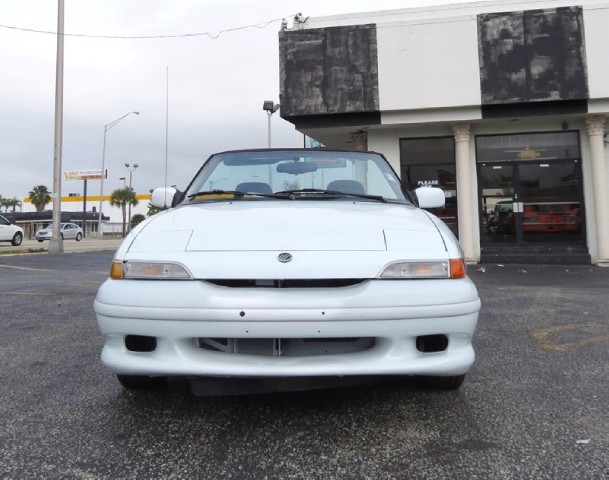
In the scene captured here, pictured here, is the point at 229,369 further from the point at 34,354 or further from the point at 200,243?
the point at 34,354

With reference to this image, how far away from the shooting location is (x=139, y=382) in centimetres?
247

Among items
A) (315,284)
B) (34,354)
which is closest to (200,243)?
(315,284)

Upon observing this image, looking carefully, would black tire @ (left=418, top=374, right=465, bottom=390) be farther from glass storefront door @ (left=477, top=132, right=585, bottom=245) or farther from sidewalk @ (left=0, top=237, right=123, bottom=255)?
sidewalk @ (left=0, top=237, right=123, bottom=255)

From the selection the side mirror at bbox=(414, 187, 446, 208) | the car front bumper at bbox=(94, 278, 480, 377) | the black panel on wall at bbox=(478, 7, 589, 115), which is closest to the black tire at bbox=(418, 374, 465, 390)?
the car front bumper at bbox=(94, 278, 480, 377)

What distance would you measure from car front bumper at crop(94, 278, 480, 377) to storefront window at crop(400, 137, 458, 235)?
930 centimetres

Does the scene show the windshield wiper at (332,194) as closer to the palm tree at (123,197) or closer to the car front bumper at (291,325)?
the car front bumper at (291,325)

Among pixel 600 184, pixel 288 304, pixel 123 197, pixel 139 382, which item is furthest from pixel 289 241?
pixel 123 197

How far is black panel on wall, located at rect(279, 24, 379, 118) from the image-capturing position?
10234 millimetres

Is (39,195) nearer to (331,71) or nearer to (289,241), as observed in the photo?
(331,71)

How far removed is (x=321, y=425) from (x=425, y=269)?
0.90 meters

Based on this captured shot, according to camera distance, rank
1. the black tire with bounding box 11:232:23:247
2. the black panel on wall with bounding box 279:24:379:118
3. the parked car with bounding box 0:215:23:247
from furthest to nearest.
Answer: the black tire with bounding box 11:232:23:247 → the parked car with bounding box 0:215:23:247 → the black panel on wall with bounding box 279:24:379:118

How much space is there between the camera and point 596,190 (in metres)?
9.89

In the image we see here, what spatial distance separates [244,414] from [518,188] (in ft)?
32.6

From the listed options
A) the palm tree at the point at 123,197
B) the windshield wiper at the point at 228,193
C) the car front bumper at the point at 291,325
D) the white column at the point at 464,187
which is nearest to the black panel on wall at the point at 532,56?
the white column at the point at 464,187
